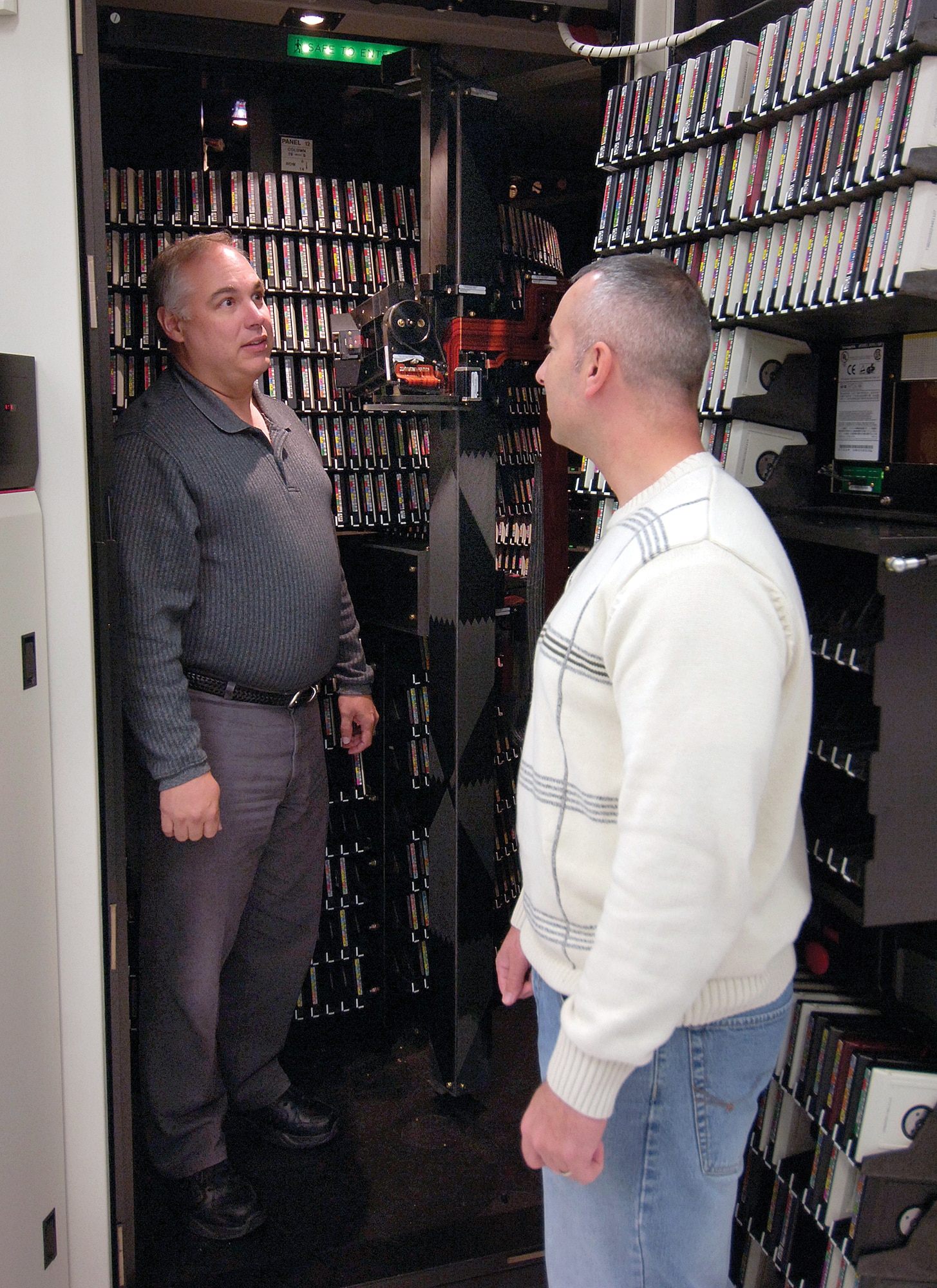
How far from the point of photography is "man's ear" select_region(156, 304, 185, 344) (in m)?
2.31

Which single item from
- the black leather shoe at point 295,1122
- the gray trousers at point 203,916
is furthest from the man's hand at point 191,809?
the black leather shoe at point 295,1122

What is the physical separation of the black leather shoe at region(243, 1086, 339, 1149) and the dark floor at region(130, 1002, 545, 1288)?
28 mm

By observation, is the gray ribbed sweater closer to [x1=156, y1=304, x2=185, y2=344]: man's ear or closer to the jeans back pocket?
[x1=156, y1=304, x2=185, y2=344]: man's ear

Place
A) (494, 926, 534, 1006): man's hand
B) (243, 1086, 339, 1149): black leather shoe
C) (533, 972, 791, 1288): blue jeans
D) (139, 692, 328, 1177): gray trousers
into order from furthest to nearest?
(243, 1086, 339, 1149): black leather shoe < (139, 692, 328, 1177): gray trousers < (494, 926, 534, 1006): man's hand < (533, 972, 791, 1288): blue jeans

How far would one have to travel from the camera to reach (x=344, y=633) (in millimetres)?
2594

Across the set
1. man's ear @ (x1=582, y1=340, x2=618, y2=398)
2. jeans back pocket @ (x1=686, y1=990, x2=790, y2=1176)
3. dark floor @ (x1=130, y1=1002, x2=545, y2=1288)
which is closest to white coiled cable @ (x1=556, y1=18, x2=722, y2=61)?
man's ear @ (x1=582, y1=340, x2=618, y2=398)

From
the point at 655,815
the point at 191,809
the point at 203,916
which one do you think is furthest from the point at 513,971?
the point at 203,916

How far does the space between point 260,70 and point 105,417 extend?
5.02 ft

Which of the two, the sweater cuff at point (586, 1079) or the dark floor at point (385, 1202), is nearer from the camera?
the sweater cuff at point (586, 1079)

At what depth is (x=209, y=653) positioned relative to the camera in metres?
2.18

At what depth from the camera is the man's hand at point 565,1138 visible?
1.15m

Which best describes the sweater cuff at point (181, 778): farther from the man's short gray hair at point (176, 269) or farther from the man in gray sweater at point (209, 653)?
the man's short gray hair at point (176, 269)

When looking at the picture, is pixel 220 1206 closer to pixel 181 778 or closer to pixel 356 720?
pixel 181 778

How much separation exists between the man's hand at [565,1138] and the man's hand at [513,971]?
360mm
